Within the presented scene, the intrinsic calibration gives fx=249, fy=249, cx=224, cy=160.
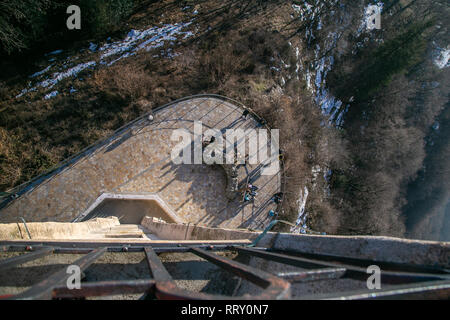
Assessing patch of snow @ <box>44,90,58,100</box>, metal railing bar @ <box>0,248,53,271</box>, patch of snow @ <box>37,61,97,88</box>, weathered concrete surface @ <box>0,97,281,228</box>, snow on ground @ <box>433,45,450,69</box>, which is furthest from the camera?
snow on ground @ <box>433,45,450,69</box>

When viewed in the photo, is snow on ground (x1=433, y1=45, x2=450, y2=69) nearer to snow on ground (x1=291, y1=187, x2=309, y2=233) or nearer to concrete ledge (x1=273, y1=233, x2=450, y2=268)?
snow on ground (x1=291, y1=187, x2=309, y2=233)

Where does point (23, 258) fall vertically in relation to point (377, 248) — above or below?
above

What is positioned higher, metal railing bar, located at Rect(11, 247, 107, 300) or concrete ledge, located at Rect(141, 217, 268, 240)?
metal railing bar, located at Rect(11, 247, 107, 300)

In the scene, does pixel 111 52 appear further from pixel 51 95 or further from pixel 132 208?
pixel 132 208

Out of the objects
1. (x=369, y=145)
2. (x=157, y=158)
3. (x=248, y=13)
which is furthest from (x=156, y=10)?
(x=369, y=145)

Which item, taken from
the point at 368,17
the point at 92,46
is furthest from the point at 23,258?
the point at 368,17

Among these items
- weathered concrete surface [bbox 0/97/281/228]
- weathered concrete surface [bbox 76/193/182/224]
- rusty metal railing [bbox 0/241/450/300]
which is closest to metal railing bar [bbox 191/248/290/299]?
rusty metal railing [bbox 0/241/450/300]

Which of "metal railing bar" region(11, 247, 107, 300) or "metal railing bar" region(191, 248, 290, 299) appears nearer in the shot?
"metal railing bar" region(11, 247, 107, 300)
